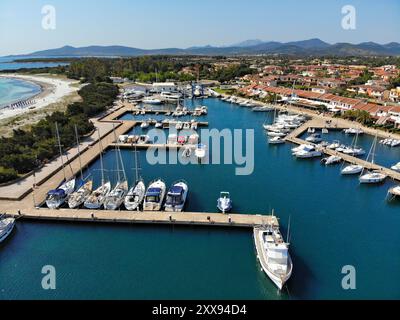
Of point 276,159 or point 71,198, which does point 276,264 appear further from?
point 276,159

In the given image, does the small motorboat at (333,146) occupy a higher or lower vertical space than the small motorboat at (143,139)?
lower

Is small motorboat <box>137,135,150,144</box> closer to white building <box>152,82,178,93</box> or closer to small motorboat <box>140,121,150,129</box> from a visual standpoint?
small motorboat <box>140,121,150,129</box>

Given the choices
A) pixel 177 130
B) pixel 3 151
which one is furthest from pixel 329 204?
pixel 3 151

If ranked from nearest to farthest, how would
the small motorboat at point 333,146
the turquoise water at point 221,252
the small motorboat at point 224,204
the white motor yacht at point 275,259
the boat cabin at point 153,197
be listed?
the white motor yacht at point 275,259 → the turquoise water at point 221,252 → the small motorboat at point 224,204 → the boat cabin at point 153,197 → the small motorboat at point 333,146

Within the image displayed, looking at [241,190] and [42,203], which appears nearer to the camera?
[42,203]

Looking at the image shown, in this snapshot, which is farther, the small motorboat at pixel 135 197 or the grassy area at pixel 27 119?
the grassy area at pixel 27 119

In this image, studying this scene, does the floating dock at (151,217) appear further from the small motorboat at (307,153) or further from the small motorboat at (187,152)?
the small motorboat at (307,153)

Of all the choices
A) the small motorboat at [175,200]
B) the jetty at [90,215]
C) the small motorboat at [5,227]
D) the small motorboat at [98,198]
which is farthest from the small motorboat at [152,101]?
the small motorboat at [5,227]
